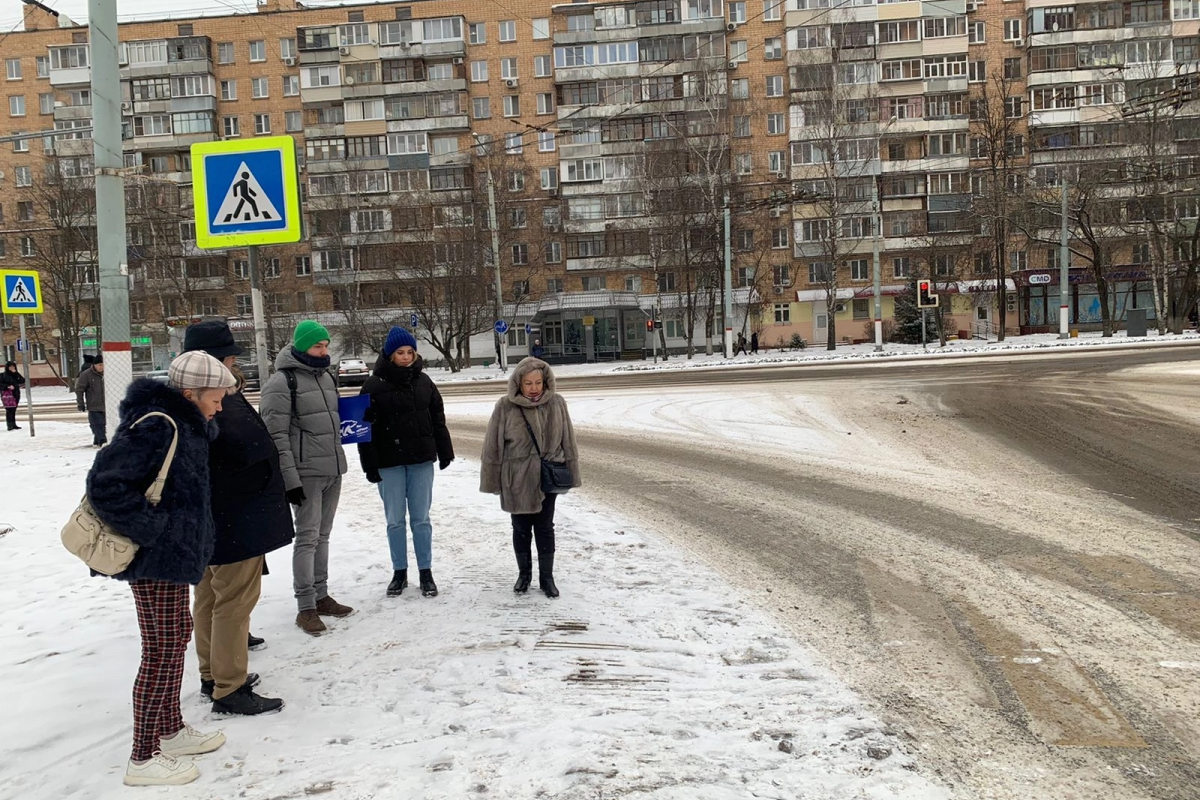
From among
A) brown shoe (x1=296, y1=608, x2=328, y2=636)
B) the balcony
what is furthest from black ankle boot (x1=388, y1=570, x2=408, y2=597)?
the balcony

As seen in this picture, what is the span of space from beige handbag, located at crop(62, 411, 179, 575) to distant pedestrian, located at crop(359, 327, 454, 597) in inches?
87.8

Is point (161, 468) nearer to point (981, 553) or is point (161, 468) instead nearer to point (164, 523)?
point (164, 523)

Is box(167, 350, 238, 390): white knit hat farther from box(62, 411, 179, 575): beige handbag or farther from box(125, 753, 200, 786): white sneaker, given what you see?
box(125, 753, 200, 786): white sneaker

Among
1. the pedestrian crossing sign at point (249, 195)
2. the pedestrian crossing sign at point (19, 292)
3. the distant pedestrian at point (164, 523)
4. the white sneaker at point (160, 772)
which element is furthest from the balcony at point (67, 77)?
the white sneaker at point (160, 772)

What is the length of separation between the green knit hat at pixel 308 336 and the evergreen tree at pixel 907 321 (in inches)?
1877

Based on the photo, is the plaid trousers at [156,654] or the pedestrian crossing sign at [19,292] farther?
Answer: the pedestrian crossing sign at [19,292]

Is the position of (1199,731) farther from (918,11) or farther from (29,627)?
(918,11)

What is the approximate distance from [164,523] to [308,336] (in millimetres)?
1961

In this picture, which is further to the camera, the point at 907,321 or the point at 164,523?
the point at 907,321

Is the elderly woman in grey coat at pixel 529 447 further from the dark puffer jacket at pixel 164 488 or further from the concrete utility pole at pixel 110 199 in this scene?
the concrete utility pole at pixel 110 199

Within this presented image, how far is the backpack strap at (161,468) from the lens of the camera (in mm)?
3232

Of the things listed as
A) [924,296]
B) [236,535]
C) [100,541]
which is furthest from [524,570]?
[924,296]

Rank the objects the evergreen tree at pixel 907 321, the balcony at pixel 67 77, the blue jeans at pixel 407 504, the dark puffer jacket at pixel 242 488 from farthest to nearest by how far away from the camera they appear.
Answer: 1. the balcony at pixel 67 77
2. the evergreen tree at pixel 907 321
3. the blue jeans at pixel 407 504
4. the dark puffer jacket at pixel 242 488

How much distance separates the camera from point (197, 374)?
3.51 metres
